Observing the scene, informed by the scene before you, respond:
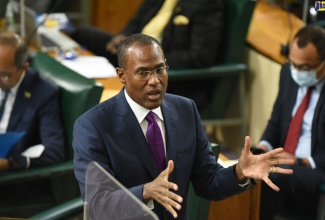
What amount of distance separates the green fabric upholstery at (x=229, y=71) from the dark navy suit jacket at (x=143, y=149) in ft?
6.27

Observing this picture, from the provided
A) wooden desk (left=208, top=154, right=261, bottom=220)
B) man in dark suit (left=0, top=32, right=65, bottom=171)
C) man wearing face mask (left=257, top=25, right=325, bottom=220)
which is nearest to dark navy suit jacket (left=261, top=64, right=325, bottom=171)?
man wearing face mask (left=257, top=25, right=325, bottom=220)

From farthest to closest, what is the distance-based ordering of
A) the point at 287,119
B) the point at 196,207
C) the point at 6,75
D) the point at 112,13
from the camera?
the point at 112,13
the point at 287,119
the point at 6,75
the point at 196,207

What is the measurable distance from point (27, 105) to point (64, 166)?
0.34 metres

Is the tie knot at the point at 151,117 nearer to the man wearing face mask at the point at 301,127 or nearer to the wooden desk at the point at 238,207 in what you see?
the wooden desk at the point at 238,207

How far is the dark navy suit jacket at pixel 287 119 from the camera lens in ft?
11.5

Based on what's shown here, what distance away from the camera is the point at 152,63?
2.30 metres

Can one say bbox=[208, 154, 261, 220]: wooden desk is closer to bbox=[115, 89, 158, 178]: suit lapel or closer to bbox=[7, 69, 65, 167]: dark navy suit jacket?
bbox=[115, 89, 158, 178]: suit lapel

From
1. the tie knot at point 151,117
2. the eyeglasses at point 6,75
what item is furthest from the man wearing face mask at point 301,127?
the eyeglasses at point 6,75

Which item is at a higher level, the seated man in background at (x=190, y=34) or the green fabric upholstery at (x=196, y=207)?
the green fabric upholstery at (x=196, y=207)

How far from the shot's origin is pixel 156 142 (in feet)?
7.93

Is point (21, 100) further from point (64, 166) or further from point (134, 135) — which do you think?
point (134, 135)

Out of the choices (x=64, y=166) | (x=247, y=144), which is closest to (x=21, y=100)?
(x=64, y=166)

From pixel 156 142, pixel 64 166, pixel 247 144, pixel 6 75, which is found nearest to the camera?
pixel 247 144

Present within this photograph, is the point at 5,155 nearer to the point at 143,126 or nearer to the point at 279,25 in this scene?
the point at 143,126
